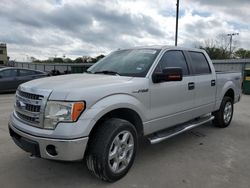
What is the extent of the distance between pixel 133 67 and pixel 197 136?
2.39 metres

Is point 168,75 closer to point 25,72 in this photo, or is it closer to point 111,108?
point 111,108

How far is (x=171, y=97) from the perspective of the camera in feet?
12.3

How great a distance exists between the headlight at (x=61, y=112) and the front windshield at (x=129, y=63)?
1.17m

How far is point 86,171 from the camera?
3.29m

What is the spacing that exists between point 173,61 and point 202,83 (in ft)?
2.95

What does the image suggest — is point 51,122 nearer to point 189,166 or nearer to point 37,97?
point 37,97

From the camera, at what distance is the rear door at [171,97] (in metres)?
3.50

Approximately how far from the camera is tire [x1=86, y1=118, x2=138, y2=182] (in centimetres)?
274

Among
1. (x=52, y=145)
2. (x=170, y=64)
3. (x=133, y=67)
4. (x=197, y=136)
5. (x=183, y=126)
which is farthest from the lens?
(x=197, y=136)

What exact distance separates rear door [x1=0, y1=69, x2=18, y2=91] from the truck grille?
9284mm

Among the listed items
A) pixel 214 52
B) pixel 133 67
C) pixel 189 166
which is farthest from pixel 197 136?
pixel 214 52

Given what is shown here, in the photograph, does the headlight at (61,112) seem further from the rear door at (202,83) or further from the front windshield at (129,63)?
the rear door at (202,83)

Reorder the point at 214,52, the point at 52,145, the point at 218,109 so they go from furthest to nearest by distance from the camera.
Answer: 1. the point at 214,52
2. the point at 218,109
3. the point at 52,145

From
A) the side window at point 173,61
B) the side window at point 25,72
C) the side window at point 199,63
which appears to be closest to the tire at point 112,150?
the side window at point 173,61
